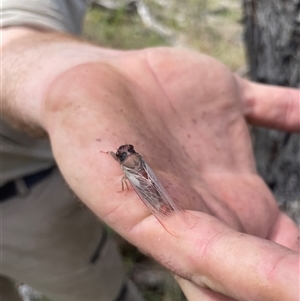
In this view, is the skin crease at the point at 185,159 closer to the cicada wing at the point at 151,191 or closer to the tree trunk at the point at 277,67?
the cicada wing at the point at 151,191

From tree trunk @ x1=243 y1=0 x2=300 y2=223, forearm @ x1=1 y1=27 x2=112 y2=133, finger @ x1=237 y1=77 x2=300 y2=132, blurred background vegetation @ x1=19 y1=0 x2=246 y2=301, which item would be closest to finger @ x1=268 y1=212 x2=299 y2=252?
finger @ x1=237 y1=77 x2=300 y2=132

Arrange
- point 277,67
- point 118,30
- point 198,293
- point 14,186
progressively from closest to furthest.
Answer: point 198,293
point 14,186
point 277,67
point 118,30

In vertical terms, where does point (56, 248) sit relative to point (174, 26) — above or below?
above

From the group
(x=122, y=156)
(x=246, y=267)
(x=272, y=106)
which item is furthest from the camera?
(x=272, y=106)

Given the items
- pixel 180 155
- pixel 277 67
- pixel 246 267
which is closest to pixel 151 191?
pixel 180 155

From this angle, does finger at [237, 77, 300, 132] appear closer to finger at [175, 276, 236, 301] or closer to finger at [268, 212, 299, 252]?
finger at [268, 212, 299, 252]

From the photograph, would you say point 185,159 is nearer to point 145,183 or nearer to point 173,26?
point 145,183

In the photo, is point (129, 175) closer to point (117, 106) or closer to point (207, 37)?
point (117, 106)
